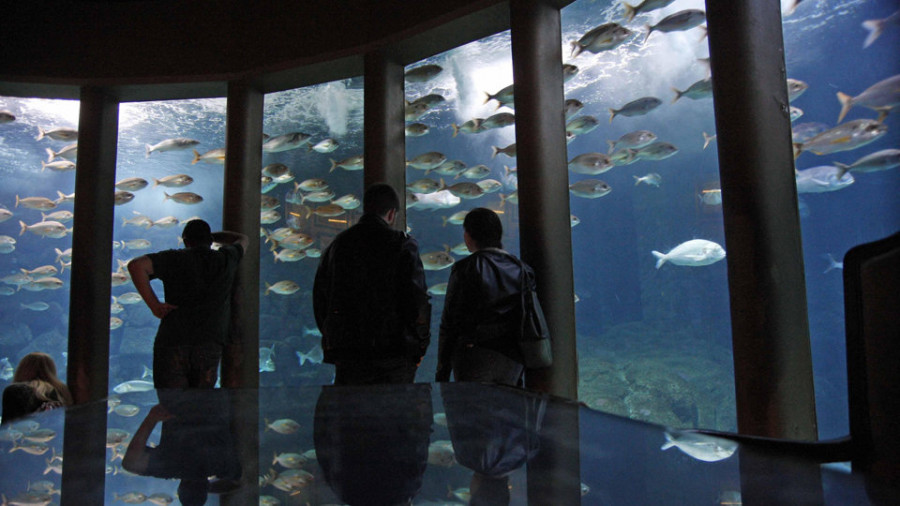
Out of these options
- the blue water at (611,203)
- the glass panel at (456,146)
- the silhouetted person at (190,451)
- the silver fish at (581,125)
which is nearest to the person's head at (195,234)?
the glass panel at (456,146)

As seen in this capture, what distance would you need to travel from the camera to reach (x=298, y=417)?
1.26 meters

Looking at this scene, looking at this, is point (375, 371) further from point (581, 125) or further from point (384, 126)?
point (581, 125)

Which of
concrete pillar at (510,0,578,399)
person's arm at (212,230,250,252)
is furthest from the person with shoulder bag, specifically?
person's arm at (212,230,250,252)

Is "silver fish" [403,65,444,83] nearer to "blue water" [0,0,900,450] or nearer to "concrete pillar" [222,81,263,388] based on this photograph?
"concrete pillar" [222,81,263,388]

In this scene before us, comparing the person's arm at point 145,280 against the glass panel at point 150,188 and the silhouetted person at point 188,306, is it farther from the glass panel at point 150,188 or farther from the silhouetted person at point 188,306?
the glass panel at point 150,188

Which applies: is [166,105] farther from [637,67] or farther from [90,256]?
[637,67]

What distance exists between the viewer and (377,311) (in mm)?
2854

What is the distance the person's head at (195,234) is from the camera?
13.3 feet

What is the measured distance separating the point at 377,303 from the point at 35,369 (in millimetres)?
2433

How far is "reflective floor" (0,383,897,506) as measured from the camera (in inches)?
25.7

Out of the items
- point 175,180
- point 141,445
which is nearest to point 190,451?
point 141,445

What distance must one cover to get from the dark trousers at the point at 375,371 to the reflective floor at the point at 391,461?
1543mm

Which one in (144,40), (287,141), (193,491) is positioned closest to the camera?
(193,491)

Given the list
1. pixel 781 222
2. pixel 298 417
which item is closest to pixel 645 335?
pixel 781 222
